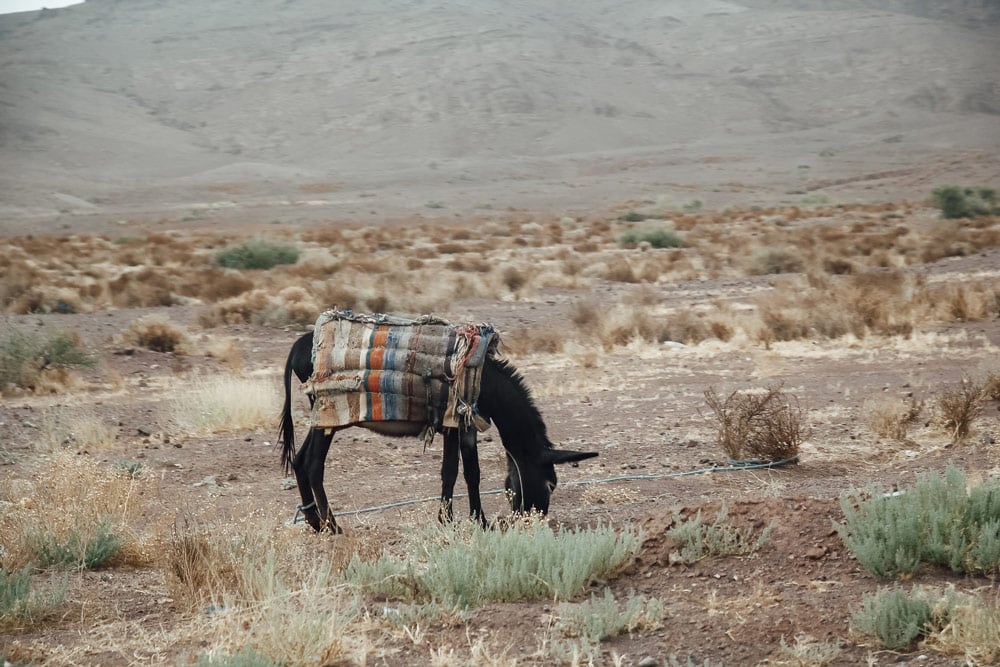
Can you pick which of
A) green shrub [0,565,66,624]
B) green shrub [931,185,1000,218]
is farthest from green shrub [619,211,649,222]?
green shrub [0,565,66,624]

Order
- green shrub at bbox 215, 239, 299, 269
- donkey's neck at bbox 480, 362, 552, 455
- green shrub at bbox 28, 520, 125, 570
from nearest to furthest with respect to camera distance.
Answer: green shrub at bbox 28, 520, 125, 570
donkey's neck at bbox 480, 362, 552, 455
green shrub at bbox 215, 239, 299, 269

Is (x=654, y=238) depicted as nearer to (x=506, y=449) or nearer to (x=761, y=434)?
(x=761, y=434)

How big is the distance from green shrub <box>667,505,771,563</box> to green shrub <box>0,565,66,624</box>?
134 inches

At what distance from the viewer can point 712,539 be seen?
6.08 m

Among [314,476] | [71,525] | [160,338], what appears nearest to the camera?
[71,525]

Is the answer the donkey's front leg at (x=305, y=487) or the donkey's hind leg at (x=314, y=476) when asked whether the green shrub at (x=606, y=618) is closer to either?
the donkey's hind leg at (x=314, y=476)

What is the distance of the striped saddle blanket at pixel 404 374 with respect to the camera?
24.3ft

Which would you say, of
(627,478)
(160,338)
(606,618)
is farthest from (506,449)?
(160,338)

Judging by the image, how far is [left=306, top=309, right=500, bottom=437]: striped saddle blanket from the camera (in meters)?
7.39

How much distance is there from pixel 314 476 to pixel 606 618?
341 cm

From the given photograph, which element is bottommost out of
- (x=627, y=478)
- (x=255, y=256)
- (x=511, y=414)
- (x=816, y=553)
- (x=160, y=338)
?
(x=627, y=478)

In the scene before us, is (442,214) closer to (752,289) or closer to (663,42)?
(752,289)

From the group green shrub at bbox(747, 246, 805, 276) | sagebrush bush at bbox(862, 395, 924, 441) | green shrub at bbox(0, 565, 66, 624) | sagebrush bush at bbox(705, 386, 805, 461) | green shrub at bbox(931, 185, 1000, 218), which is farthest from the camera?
green shrub at bbox(931, 185, 1000, 218)

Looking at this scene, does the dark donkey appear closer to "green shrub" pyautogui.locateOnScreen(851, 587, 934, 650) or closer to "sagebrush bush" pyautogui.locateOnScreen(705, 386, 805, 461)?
"sagebrush bush" pyautogui.locateOnScreen(705, 386, 805, 461)
